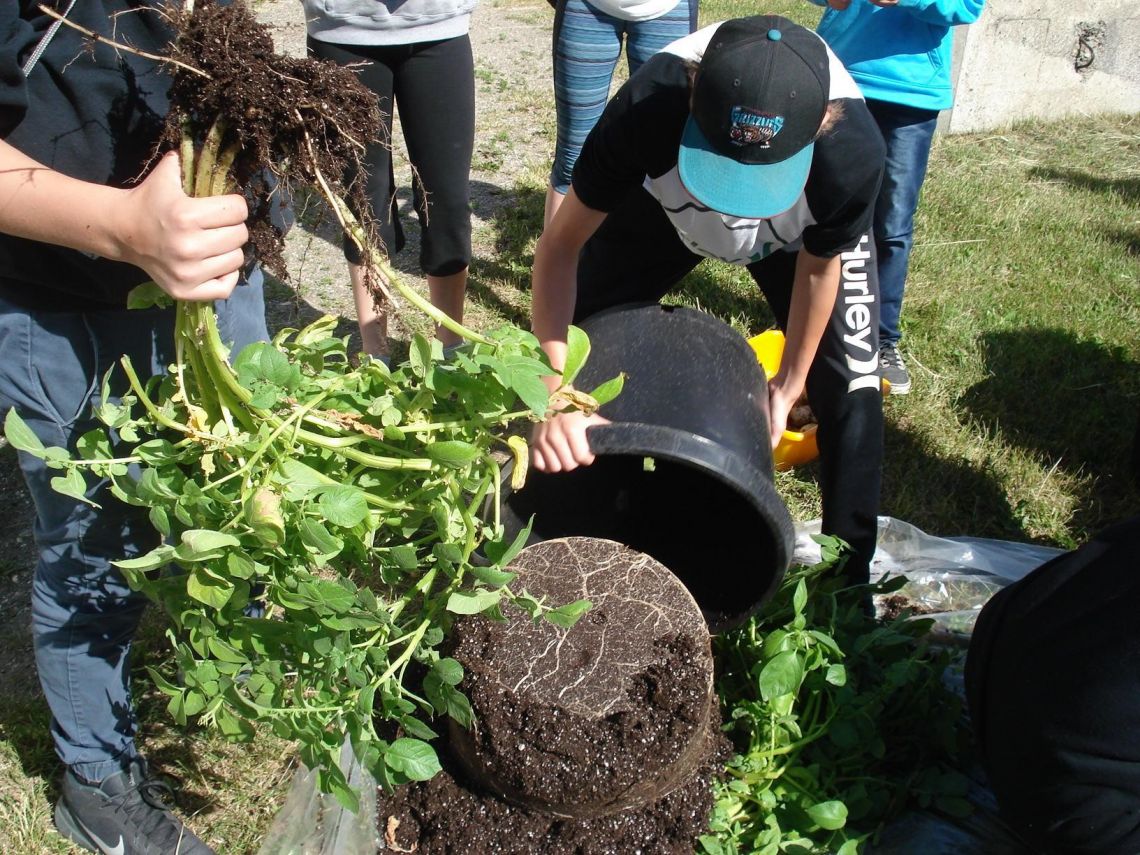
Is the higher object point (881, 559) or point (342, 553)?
point (342, 553)

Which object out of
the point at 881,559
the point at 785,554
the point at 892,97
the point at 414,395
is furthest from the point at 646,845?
the point at 892,97

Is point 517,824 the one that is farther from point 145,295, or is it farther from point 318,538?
point 145,295

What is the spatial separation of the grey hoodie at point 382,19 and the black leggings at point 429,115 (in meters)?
0.03

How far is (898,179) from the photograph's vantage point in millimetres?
2736

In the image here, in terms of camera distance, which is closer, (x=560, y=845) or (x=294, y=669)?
(x=294, y=669)

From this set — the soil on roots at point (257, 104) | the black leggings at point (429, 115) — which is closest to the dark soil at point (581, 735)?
the soil on roots at point (257, 104)

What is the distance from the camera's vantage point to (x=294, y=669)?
1.32 metres

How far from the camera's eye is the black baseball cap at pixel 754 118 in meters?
1.54

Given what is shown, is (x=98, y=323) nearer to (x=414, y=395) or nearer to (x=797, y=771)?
(x=414, y=395)

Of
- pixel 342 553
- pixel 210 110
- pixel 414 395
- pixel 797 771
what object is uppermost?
pixel 210 110

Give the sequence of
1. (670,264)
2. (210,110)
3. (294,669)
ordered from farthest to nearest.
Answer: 1. (670,264)
2. (294,669)
3. (210,110)

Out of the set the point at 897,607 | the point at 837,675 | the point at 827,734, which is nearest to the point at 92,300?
the point at 837,675

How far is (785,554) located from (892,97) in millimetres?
1662

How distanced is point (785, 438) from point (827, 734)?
3.57 feet
